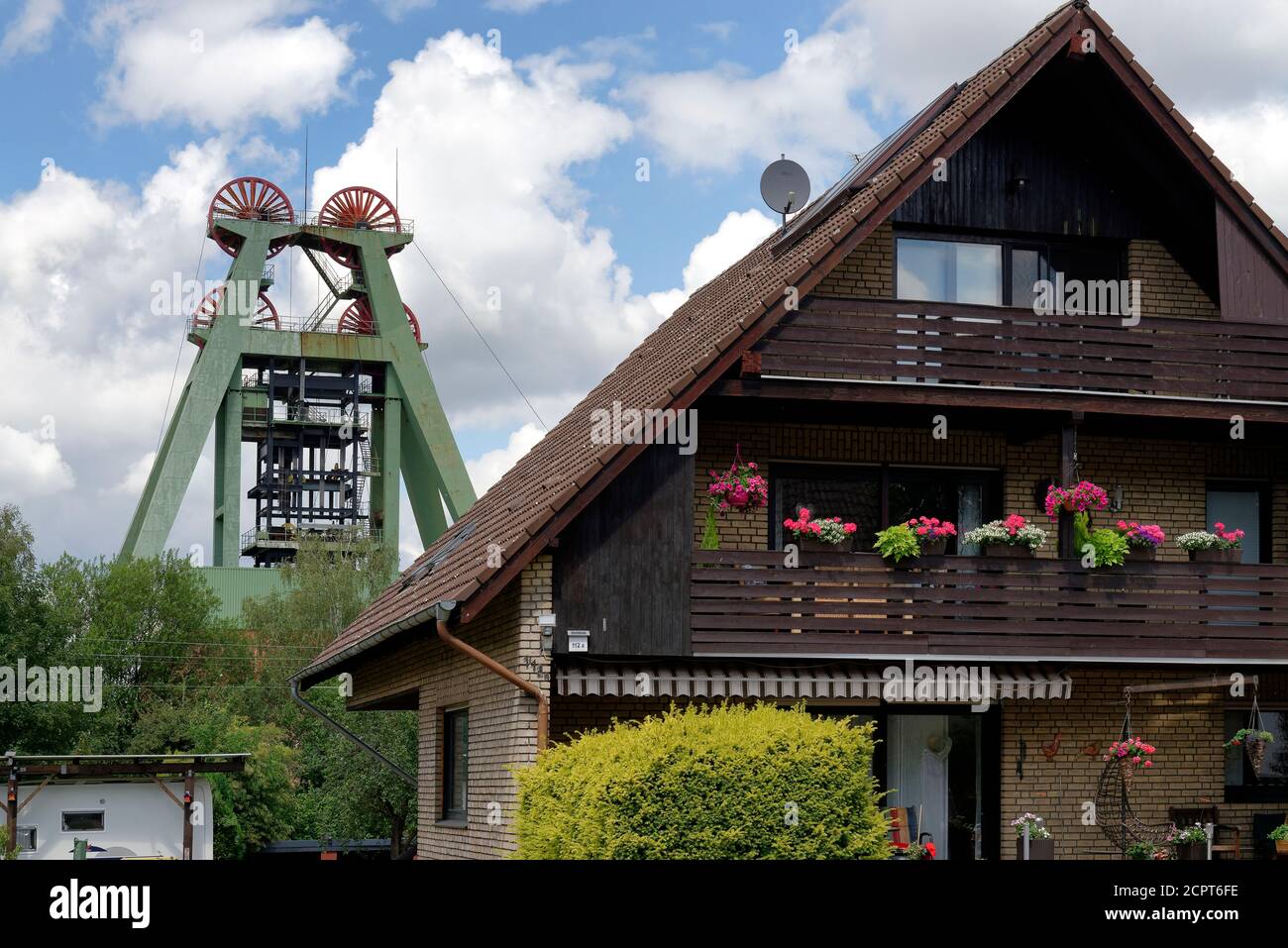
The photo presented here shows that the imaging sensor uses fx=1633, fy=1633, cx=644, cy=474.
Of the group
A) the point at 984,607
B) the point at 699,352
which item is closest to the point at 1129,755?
the point at 984,607

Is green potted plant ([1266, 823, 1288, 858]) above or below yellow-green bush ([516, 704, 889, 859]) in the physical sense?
below

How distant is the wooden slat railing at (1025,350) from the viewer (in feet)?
56.1

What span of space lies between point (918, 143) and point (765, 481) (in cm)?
416

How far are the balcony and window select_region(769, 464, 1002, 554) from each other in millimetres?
1605

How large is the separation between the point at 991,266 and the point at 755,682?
591 centimetres

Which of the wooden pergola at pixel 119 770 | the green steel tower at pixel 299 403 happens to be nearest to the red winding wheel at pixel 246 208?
the green steel tower at pixel 299 403

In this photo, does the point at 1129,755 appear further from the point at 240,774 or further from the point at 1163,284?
the point at 240,774

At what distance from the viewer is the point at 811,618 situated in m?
16.8

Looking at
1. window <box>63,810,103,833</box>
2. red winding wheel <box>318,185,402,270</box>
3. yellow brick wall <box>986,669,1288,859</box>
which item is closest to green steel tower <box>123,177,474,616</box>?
red winding wheel <box>318,185,402,270</box>

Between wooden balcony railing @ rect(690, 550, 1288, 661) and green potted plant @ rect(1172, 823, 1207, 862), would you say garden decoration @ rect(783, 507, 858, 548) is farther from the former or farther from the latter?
green potted plant @ rect(1172, 823, 1207, 862)

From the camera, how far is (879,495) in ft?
61.4

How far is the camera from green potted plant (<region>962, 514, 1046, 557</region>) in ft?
57.3

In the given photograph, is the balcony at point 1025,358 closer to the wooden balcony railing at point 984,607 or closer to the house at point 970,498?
the house at point 970,498
